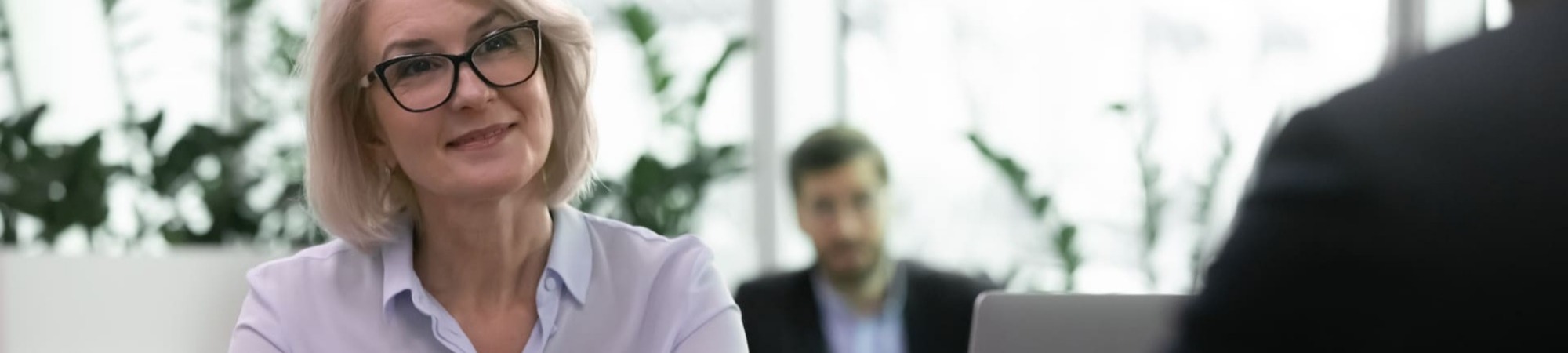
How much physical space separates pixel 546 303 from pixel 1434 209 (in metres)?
1.14

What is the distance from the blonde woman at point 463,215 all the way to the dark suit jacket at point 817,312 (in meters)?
1.74

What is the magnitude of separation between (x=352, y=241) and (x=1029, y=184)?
3164mm

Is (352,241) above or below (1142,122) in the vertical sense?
above

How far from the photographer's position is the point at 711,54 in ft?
16.4

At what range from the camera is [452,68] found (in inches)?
62.8

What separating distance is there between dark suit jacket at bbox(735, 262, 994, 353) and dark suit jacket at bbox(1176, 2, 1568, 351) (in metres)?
2.81

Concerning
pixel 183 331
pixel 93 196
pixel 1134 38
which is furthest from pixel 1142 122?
pixel 93 196

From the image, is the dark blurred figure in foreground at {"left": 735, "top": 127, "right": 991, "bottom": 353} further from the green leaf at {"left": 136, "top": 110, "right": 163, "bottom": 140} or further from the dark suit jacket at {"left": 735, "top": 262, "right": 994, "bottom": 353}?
the green leaf at {"left": 136, "top": 110, "right": 163, "bottom": 140}

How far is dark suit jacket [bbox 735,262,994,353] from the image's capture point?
11.5 ft

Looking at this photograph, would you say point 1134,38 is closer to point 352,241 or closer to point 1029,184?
point 1029,184

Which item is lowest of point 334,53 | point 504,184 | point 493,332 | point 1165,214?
point 1165,214

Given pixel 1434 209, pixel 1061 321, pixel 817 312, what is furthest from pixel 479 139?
pixel 817 312

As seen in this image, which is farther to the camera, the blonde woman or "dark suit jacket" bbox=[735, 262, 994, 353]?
"dark suit jacket" bbox=[735, 262, 994, 353]

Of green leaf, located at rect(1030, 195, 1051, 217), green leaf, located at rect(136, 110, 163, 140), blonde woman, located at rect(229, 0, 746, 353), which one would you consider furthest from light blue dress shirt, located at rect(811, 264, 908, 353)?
green leaf, located at rect(136, 110, 163, 140)
